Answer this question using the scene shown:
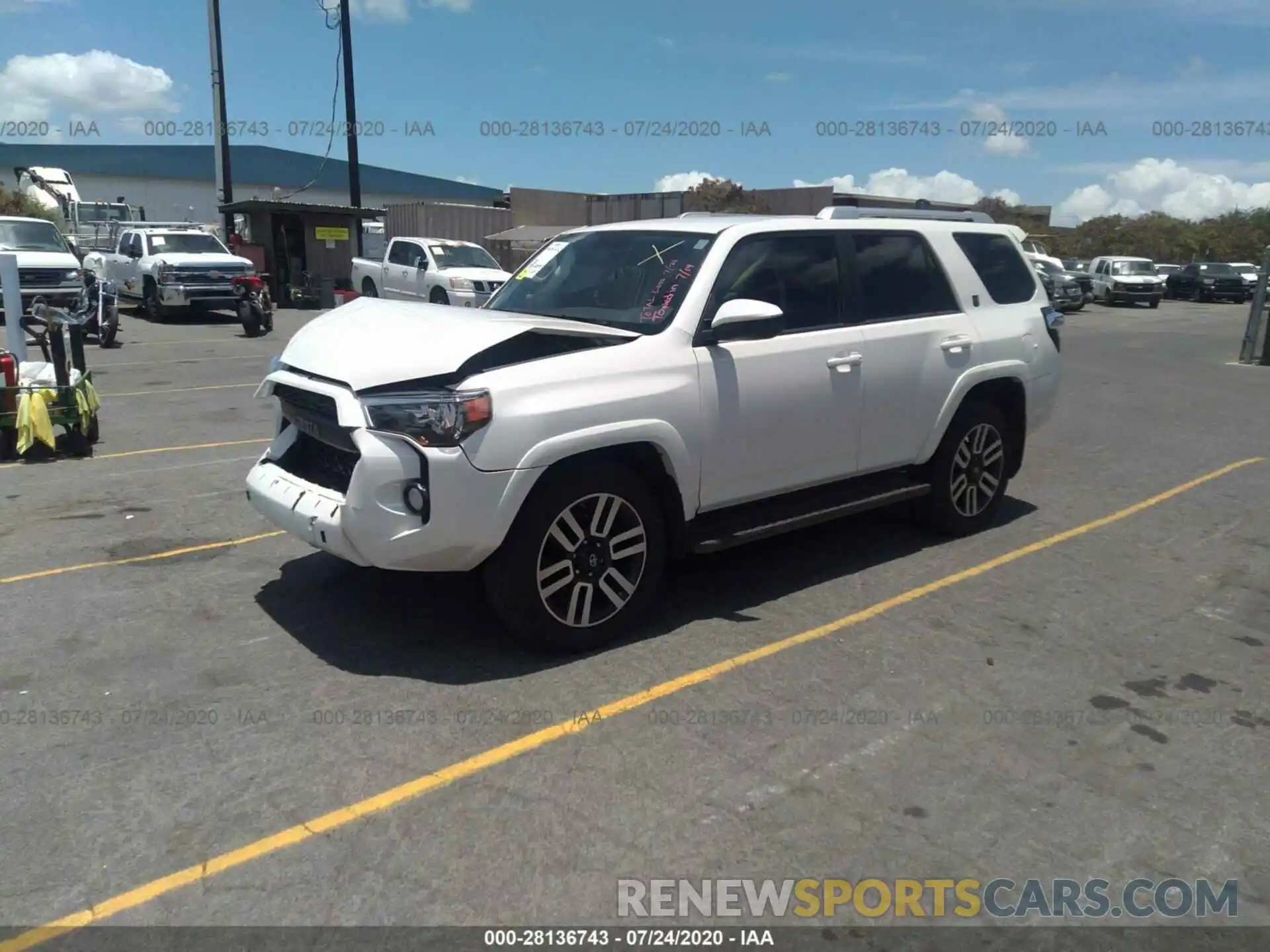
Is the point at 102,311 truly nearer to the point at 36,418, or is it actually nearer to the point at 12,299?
the point at 12,299

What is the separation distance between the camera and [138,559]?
18.7 ft

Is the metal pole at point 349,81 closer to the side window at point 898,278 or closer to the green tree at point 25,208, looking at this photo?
the green tree at point 25,208

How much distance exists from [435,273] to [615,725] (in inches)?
743

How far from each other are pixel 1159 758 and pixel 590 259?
3.64 m

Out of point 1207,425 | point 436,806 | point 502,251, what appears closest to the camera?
point 436,806

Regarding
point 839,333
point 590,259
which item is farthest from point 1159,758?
point 590,259

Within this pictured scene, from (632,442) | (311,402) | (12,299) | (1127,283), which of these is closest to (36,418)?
(12,299)

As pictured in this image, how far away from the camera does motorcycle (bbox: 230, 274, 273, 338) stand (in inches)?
730

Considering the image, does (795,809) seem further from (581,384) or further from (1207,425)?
(1207,425)

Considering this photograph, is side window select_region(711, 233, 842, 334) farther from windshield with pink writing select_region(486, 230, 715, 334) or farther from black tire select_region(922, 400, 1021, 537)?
black tire select_region(922, 400, 1021, 537)

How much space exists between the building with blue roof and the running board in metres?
71.9

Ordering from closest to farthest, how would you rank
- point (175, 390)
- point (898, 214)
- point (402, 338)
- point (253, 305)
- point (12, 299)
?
point (402, 338) < point (898, 214) < point (12, 299) < point (175, 390) < point (253, 305)

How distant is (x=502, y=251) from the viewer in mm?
34406

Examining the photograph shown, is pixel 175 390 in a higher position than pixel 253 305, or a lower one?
lower
